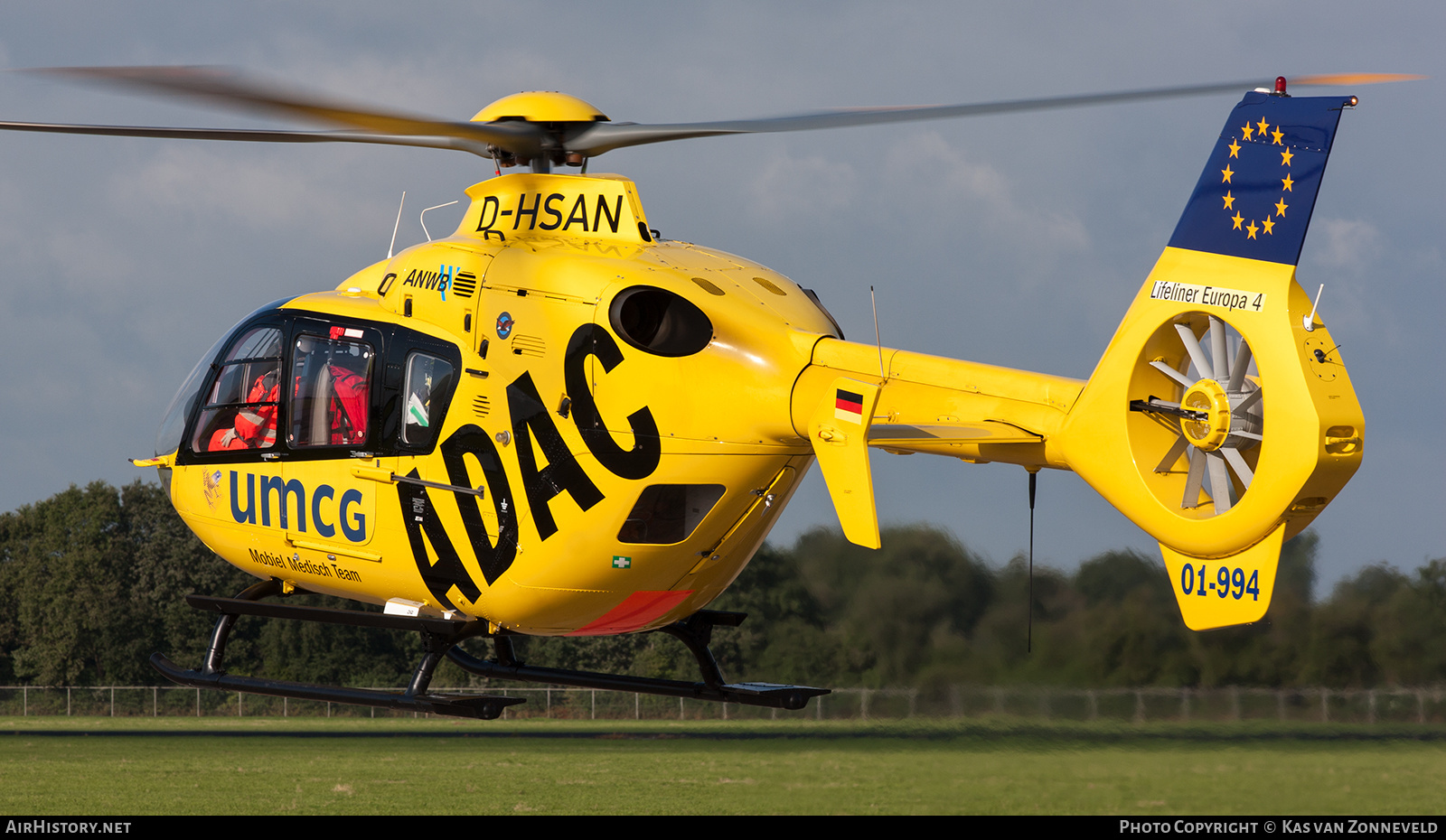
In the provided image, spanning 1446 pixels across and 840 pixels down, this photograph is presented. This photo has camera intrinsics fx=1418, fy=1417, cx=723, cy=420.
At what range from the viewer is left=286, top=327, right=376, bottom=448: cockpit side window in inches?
440

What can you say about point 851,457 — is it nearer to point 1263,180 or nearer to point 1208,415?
point 1208,415

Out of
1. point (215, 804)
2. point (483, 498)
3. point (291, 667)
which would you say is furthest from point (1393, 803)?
point (291, 667)

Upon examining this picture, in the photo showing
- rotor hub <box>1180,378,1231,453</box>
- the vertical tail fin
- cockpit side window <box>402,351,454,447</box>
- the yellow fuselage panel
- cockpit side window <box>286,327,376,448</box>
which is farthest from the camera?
cockpit side window <box>286,327,376,448</box>

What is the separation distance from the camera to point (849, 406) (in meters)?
9.34

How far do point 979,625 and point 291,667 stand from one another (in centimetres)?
3471

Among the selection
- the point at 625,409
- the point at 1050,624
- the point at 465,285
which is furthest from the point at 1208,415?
the point at 465,285

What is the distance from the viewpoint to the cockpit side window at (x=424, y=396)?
10.8 meters

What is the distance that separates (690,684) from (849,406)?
335 cm

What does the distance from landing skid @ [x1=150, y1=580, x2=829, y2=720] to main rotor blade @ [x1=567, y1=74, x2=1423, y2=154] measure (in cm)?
397

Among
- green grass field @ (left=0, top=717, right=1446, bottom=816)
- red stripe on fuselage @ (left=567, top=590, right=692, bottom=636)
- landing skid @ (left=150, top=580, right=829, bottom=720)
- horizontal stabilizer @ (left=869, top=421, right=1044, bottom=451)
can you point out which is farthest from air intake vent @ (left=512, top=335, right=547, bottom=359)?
green grass field @ (left=0, top=717, right=1446, bottom=816)

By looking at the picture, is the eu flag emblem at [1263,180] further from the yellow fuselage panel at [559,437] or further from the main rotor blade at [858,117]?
the yellow fuselage panel at [559,437]

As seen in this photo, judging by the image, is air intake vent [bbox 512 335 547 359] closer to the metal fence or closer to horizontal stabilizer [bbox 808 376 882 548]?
horizontal stabilizer [bbox 808 376 882 548]

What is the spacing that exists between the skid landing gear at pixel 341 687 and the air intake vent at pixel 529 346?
2166 mm
